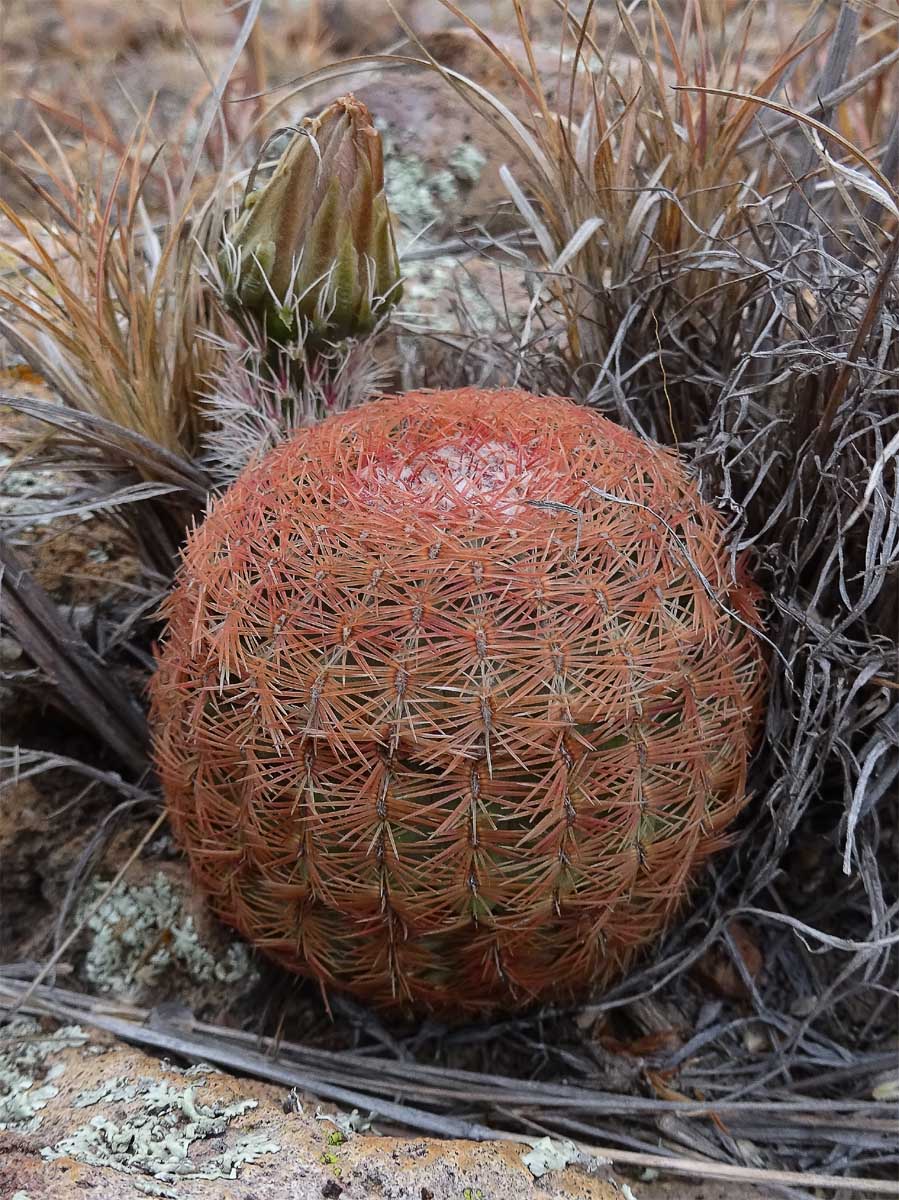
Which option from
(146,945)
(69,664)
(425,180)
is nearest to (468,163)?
(425,180)

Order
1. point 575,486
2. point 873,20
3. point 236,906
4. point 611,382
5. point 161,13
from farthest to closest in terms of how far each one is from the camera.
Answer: point 161,13 < point 873,20 < point 611,382 < point 236,906 < point 575,486

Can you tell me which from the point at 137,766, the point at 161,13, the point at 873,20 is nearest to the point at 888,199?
the point at 137,766

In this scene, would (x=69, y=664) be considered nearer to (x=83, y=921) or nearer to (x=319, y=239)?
(x=83, y=921)

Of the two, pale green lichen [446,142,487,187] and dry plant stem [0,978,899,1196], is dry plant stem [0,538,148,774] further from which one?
Answer: pale green lichen [446,142,487,187]

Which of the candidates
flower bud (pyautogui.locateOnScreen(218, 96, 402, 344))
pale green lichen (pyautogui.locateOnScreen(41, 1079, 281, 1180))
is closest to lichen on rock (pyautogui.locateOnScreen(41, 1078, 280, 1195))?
pale green lichen (pyautogui.locateOnScreen(41, 1079, 281, 1180))

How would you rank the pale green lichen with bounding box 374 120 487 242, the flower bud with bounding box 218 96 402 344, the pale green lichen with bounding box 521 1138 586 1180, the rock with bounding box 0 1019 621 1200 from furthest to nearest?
the pale green lichen with bounding box 374 120 487 242
the flower bud with bounding box 218 96 402 344
the pale green lichen with bounding box 521 1138 586 1180
the rock with bounding box 0 1019 621 1200

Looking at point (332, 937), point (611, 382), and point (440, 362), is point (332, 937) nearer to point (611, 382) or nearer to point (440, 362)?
point (611, 382)

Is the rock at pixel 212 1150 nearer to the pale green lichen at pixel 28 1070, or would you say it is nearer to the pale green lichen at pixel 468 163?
the pale green lichen at pixel 28 1070
